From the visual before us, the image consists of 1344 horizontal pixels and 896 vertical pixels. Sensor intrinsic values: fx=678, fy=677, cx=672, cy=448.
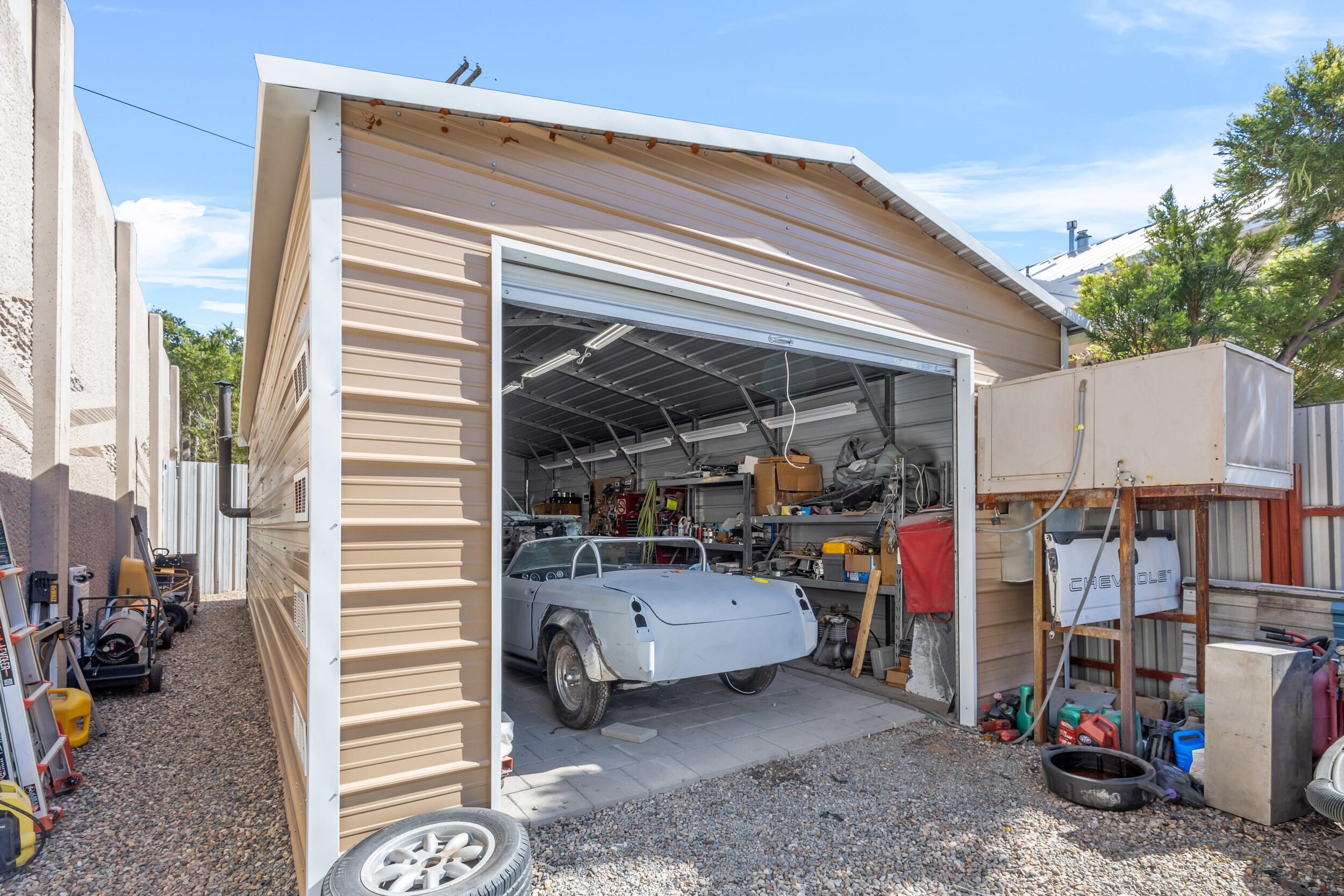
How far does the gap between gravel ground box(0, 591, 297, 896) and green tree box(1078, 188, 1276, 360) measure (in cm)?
742

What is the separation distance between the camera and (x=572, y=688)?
5.05 meters

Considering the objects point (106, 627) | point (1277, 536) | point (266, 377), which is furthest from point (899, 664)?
point (106, 627)

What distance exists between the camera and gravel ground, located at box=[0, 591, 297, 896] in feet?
9.92

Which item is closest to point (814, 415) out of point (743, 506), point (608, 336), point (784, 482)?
point (784, 482)

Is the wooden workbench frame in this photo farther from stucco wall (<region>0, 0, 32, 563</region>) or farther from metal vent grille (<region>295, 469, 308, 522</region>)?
stucco wall (<region>0, 0, 32, 563</region>)

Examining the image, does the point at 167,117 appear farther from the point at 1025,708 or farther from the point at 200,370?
the point at 200,370

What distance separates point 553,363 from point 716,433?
9.13ft

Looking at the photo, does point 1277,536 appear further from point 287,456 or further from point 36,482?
point 36,482

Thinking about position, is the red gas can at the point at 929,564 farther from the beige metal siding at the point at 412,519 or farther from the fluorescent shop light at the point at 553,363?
the fluorescent shop light at the point at 553,363

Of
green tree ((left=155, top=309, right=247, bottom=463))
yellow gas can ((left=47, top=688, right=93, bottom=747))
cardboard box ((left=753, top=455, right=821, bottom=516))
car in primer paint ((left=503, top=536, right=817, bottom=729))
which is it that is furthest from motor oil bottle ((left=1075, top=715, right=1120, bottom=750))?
green tree ((left=155, top=309, right=247, bottom=463))

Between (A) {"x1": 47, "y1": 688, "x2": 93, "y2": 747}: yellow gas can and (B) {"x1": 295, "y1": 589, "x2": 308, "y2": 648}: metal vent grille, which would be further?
(A) {"x1": 47, "y1": 688, "x2": 93, "y2": 747}: yellow gas can

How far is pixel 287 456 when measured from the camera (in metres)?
3.96

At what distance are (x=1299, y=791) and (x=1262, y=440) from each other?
204 cm

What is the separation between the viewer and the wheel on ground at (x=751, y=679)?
5805mm
